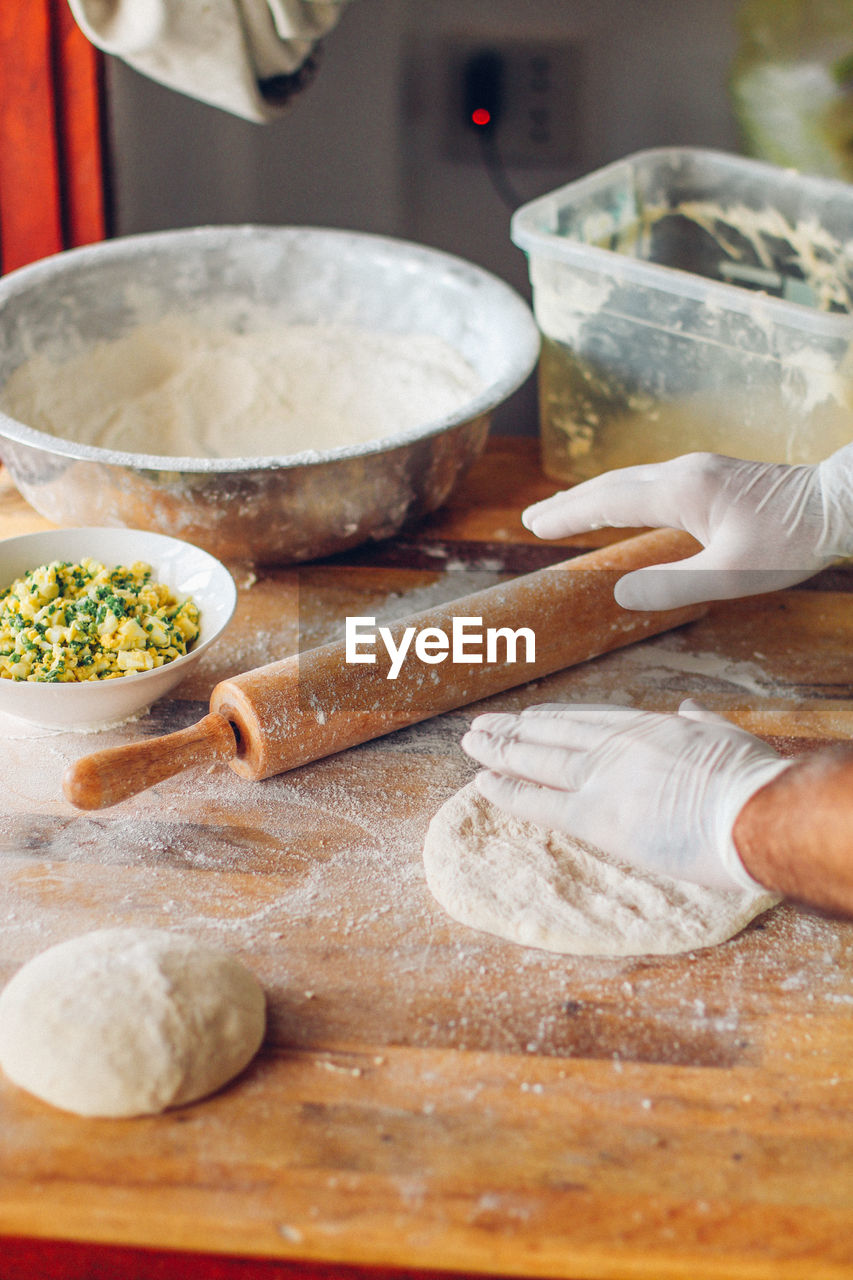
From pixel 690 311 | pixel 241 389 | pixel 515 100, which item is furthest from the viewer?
pixel 515 100

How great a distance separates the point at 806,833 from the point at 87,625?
724 millimetres

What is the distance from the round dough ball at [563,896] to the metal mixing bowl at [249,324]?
0.45 m

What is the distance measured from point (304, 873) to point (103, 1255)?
0.34 m

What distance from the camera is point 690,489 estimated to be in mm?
1161

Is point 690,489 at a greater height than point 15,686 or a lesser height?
greater

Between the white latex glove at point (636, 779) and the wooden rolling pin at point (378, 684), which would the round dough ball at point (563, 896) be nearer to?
the white latex glove at point (636, 779)

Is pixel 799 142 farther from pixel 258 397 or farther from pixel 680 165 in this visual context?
pixel 258 397

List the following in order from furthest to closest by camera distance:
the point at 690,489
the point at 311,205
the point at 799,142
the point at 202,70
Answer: the point at 311,205 < the point at 799,142 < the point at 202,70 < the point at 690,489

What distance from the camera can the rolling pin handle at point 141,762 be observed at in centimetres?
95

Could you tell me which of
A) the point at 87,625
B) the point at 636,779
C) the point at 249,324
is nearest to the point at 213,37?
the point at 249,324

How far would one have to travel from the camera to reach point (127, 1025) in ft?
2.52

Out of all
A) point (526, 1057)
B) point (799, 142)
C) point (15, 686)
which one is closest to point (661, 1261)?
point (526, 1057)

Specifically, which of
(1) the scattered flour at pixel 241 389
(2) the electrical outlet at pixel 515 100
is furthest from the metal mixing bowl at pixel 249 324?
(2) the electrical outlet at pixel 515 100

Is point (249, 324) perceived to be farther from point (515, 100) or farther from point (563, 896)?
point (563, 896)
